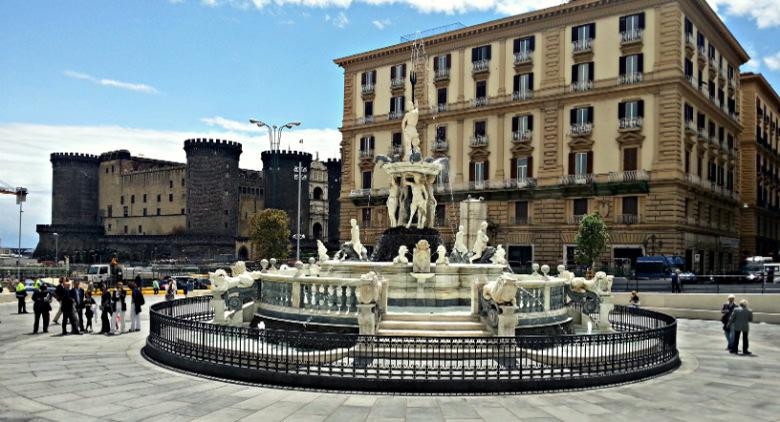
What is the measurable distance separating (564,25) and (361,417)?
41.5m

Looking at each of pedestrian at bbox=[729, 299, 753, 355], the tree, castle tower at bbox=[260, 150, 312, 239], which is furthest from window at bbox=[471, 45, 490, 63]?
castle tower at bbox=[260, 150, 312, 239]

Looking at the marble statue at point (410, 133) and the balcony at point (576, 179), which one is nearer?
the marble statue at point (410, 133)

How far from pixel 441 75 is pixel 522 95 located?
7.66 meters

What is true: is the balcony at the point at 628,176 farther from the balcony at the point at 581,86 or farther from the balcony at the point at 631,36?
the balcony at the point at 631,36

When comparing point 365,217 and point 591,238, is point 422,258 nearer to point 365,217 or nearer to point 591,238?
point 591,238

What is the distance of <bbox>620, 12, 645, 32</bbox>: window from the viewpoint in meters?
42.9

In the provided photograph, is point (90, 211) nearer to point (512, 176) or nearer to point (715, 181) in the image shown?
point (512, 176)

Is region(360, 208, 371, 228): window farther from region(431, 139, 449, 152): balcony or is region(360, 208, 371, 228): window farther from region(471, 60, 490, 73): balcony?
region(471, 60, 490, 73): balcony

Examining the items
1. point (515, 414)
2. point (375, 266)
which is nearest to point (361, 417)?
point (515, 414)

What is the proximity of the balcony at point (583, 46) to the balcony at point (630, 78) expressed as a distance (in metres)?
2.99

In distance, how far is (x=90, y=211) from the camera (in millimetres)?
111188

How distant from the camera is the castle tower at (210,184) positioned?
93500mm

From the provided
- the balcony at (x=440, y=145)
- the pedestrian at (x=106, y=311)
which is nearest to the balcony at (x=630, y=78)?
the balcony at (x=440, y=145)

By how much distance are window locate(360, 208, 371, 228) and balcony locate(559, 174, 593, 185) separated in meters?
17.3
